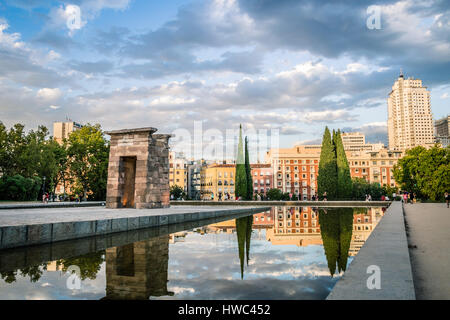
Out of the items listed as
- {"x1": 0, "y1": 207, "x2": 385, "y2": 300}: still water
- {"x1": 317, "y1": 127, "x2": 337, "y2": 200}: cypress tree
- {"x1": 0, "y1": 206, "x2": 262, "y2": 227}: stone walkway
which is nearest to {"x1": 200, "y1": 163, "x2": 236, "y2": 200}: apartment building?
{"x1": 317, "y1": 127, "x2": 337, "y2": 200}: cypress tree

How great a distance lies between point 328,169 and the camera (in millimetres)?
49406

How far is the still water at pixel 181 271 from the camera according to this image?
161 inches

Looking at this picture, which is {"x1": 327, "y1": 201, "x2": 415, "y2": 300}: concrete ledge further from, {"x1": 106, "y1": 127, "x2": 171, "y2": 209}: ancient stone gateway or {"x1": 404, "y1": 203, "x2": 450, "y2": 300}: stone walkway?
{"x1": 106, "y1": 127, "x2": 171, "y2": 209}: ancient stone gateway

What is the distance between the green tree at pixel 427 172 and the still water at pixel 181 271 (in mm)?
35704

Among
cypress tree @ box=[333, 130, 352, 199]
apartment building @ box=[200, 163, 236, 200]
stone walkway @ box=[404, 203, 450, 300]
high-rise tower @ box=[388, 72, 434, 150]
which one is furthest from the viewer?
high-rise tower @ box=[388, 72, 434, 150]

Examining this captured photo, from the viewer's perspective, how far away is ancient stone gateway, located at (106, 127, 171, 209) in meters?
19.8

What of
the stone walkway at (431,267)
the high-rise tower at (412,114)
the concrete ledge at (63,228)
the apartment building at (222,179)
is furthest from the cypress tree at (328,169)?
the high-rise tower at (412,114)

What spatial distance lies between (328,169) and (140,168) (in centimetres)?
3591

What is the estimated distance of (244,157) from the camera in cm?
5625

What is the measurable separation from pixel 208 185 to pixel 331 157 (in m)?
55.1

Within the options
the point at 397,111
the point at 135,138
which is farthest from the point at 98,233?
the point at 397,111

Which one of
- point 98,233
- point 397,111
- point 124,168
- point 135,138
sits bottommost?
point 98,233

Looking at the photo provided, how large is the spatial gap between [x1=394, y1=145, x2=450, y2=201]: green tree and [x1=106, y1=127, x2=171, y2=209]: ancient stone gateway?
31.8 metres
